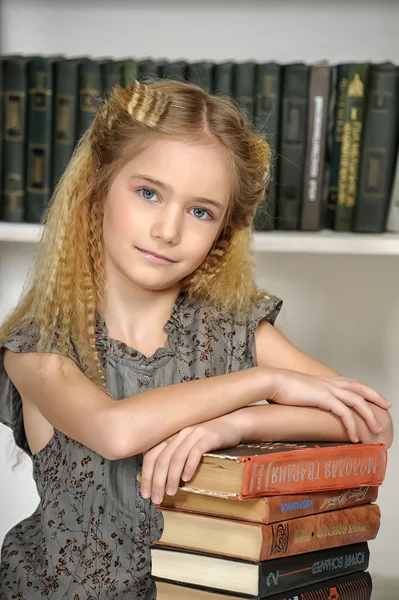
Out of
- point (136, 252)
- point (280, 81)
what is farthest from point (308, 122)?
point (136, 252)

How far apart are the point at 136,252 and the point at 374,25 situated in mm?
859

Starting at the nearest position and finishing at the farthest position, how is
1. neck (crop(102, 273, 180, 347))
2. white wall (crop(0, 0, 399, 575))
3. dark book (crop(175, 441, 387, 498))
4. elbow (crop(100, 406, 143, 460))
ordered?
1. dark book (crop(175, 441, 387, 498))
2. elbow (crop(100, 406, 143, 460))
3. neck (crop(102, 273, 180, 347))
4. white wall (crop(0, 0, 399, 575))

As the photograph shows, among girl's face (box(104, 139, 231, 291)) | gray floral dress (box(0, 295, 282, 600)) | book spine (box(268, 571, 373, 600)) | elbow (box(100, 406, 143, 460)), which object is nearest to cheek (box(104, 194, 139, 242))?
girl's face (box(104, 139, 231, 291))

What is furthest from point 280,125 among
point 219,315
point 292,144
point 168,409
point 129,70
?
point 168,409

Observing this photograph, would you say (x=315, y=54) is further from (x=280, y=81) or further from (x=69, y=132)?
(x=69, y=132)

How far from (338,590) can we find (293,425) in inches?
7.8

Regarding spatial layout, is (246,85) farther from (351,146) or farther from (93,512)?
(93,512)

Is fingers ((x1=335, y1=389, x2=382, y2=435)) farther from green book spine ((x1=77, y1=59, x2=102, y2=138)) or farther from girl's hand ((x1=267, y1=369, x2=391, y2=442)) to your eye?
green book spine ((x1=77, y1=59, x2=102, y2=138))

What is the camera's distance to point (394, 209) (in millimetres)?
1542

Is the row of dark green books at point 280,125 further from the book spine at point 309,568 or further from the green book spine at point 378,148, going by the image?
the book spine at point 309,568

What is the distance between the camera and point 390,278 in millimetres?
1853

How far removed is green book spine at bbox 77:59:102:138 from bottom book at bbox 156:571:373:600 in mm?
852

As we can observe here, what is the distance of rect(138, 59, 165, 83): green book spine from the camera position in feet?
5.05

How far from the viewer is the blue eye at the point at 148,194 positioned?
3.81 ft
